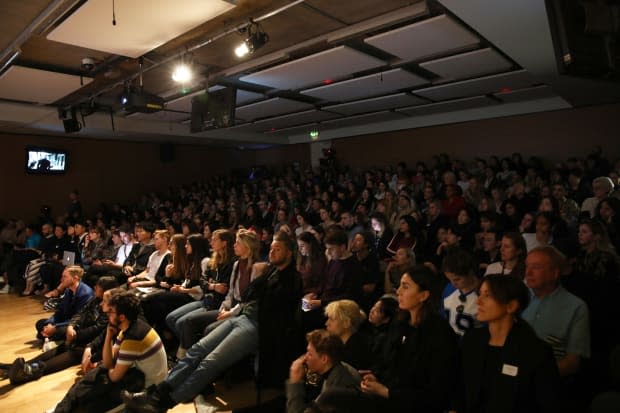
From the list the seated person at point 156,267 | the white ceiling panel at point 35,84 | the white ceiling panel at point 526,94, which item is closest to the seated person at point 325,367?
the seated person at point 156,267

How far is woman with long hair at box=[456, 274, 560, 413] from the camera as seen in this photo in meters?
1.39

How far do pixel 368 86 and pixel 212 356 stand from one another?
408 centimetres

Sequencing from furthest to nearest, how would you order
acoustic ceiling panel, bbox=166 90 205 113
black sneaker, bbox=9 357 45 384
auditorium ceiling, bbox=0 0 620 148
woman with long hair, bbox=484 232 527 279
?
acoustic ceiling panel, bbox=166 90 205 113
black sneaker, bbox=9 357 45 384
auditorium ceiling, bbox=0 0 620 148
woman with long hair, bbox=484 232 527 279

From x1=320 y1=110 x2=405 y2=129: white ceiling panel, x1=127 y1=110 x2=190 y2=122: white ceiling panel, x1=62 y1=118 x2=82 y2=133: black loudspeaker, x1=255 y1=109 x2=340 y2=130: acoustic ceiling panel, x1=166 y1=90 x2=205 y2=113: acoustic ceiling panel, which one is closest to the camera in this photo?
x1=166 y1=90 x2=205 y2=113: acoustic ceiling panel

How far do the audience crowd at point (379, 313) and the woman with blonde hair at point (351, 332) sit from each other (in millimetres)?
11

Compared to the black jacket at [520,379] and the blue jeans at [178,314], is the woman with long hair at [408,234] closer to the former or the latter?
the blue jeans at [178,314]

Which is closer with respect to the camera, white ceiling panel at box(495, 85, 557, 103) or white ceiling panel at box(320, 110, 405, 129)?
white ceiling panel at box(495, 85, 557, 103)

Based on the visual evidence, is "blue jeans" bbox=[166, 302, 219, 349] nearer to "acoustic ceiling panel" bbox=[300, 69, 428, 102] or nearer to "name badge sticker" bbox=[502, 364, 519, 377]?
"name badge sticker" bbox=[502, 364, 519, 377]

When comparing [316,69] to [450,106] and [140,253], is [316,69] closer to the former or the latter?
[140,253]

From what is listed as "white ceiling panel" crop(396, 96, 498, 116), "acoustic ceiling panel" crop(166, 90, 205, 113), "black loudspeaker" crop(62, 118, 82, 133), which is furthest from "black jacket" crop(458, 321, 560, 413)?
"black loudspeaker" crop(62, 118, 82, 133)

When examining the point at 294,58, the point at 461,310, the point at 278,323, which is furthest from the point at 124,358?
the point at 294,58

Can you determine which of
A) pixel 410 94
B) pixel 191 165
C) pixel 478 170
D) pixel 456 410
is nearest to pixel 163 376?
pixel 456 410

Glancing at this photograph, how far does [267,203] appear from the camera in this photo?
7488 mm

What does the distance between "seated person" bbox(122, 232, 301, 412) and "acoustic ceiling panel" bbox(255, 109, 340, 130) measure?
190 inches
